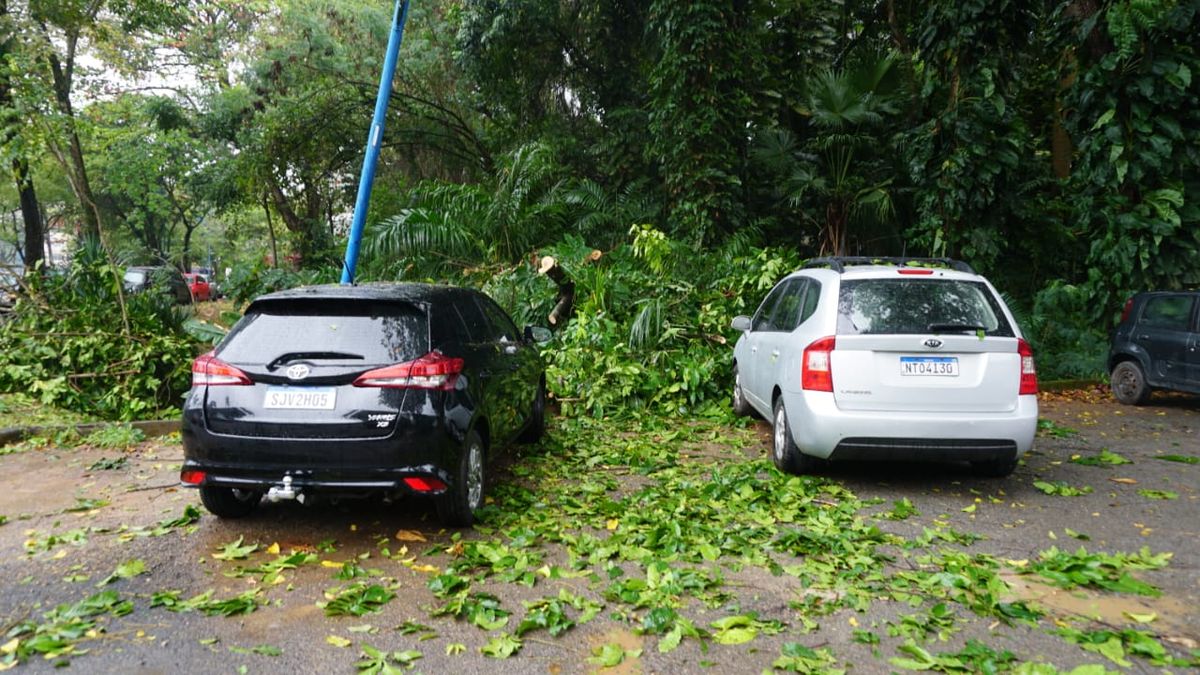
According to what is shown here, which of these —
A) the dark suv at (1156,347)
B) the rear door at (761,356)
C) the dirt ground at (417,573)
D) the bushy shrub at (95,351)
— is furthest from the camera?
the dark suv at (1156,347)

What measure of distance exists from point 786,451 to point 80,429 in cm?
659

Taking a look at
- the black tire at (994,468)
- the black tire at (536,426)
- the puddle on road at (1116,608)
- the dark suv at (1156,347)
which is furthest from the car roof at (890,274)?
the dark suv at (1156,347)

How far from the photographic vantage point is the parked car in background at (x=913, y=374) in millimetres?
5148

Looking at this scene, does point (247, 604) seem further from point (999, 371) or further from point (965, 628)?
point (999, 371)

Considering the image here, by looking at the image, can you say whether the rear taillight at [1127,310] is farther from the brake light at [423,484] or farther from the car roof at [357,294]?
the brake light at [423,484]

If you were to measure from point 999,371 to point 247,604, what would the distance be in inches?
186

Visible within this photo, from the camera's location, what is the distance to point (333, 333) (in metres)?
4.41

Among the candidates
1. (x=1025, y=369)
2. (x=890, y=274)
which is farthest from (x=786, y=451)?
(x=1025, y=369)

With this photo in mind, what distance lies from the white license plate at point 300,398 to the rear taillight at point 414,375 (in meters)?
0.17

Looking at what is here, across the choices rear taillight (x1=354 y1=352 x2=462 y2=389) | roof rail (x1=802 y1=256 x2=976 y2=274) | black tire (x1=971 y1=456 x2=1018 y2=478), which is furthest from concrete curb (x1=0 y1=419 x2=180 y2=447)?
black tire (x1=971 y1=456 x2=1018 y2=478)

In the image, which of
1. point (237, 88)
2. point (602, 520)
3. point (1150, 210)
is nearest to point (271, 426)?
point (602, 520)

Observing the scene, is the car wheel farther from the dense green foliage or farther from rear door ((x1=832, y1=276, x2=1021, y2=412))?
rear door ((x1=832, y1=276, x2=1021, y2=412))

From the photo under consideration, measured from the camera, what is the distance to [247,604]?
3.62 m

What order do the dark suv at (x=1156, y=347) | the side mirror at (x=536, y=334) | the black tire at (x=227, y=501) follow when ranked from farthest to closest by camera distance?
the dark suv at (x=1156, y=347)
the side mirror at (x=536, y=334)
the black tire at (x=227, y=501)
